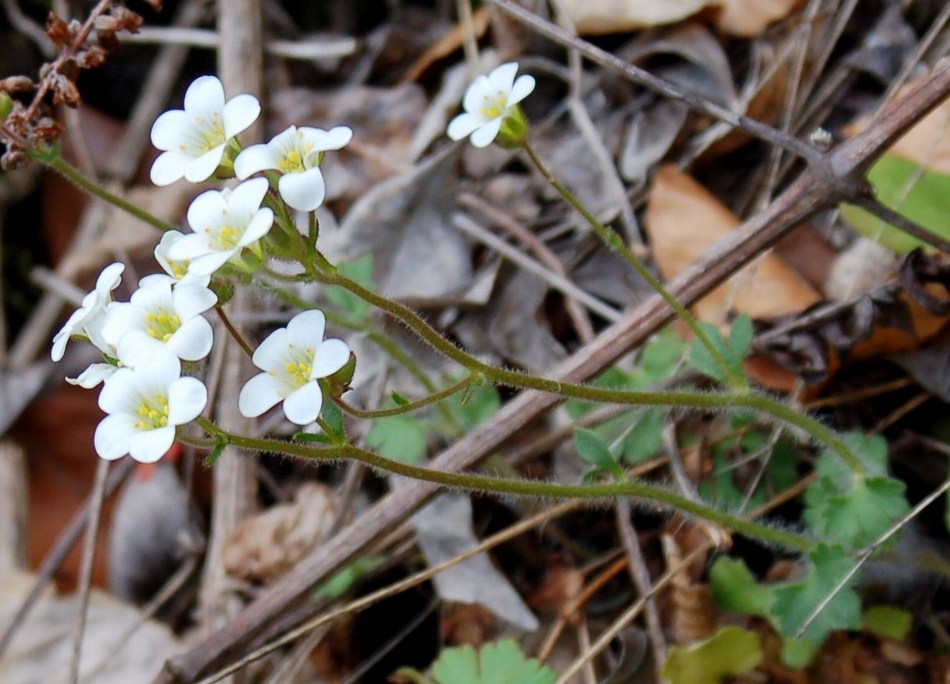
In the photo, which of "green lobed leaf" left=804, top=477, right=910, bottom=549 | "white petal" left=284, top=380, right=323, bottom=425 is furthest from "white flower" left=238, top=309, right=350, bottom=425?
"green lobed leaf" left=804, top=477, right=910, bottom=549

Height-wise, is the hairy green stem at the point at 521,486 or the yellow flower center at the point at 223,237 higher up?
the yellow flower center at the point at 223,237

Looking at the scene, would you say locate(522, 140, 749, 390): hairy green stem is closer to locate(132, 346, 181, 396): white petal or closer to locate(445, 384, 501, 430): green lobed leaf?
locate(445, 384, 501, 430): green lobed leaf

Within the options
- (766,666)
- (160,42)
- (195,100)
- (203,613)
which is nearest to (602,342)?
(766,666)

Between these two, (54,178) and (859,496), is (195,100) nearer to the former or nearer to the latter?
(859,496)

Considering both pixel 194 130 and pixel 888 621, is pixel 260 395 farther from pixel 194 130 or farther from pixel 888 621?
pixel 888 621

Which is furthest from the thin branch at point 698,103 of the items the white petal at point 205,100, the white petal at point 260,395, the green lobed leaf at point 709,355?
the white petal at point 260,395

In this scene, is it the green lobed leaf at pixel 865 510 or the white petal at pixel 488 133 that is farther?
the green lobed leaf at pixel 865 510

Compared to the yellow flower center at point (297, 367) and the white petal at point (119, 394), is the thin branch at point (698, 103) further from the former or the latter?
the white petal at point (119, 394)
